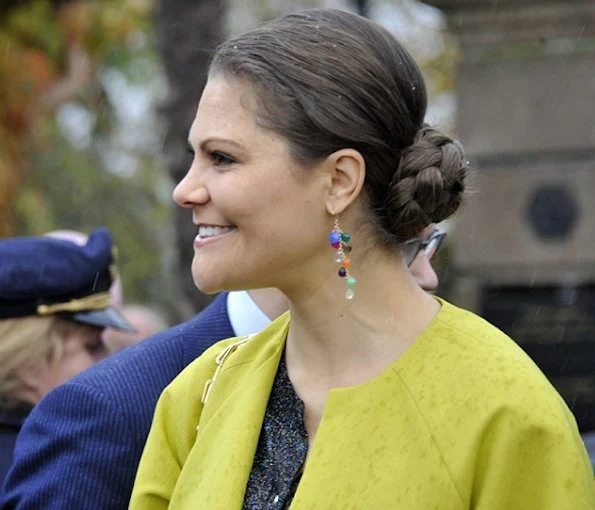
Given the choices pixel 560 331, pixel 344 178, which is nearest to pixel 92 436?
pixel 344 178

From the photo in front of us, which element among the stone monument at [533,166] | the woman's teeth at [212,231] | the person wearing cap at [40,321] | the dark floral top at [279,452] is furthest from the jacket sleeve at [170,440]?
the stone monument at [533,166]

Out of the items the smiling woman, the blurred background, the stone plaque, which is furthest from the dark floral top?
the stone plaque

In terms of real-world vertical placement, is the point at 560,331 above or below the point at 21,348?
below

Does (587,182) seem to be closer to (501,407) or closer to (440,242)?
(440,242)

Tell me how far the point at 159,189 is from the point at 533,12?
419 inches

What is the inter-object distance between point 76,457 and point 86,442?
0.13 ft

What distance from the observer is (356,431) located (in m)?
2.41

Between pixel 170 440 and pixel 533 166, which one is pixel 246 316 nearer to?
pixel 170 440

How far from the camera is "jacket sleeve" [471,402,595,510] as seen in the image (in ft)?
7.44

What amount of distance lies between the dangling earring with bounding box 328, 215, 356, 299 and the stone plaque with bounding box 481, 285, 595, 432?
17.0 feet

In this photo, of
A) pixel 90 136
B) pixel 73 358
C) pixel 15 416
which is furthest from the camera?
pixel 90 136

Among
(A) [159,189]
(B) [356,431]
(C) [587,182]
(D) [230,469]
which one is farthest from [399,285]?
(A) [159,189]

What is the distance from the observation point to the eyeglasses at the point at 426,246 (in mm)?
3087

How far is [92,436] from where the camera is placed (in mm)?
2945
